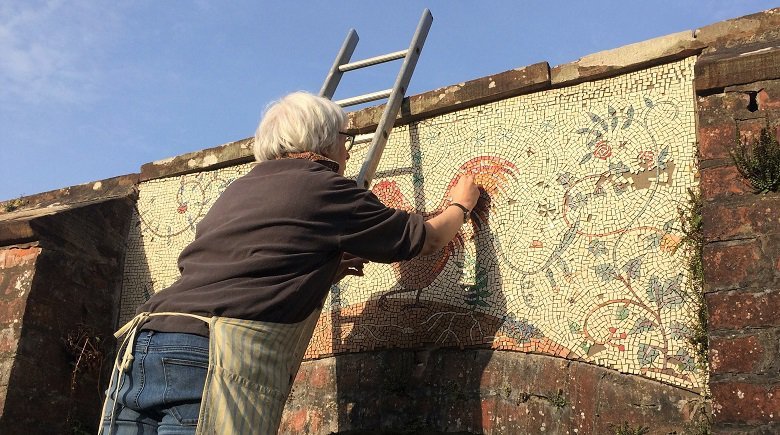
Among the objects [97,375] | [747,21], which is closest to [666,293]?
[747,21]

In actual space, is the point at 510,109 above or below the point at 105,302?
above

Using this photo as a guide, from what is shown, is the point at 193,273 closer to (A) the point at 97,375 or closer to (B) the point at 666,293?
(B) the point at 666,293

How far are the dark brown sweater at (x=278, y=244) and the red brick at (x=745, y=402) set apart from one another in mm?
1110

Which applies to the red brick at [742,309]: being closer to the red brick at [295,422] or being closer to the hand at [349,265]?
the hand at [349,265]

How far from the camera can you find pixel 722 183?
3.06m

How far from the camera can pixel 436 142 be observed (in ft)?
14.1

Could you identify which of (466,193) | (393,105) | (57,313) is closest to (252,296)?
(466,193)

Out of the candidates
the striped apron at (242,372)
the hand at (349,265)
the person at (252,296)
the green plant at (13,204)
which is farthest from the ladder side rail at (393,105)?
the green plant at (13,204)

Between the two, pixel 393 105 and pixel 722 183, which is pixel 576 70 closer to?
pixel 393 105

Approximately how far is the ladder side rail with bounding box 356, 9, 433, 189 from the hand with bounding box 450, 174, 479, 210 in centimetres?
40

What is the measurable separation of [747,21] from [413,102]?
161cm

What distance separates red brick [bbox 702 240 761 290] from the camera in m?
2.87

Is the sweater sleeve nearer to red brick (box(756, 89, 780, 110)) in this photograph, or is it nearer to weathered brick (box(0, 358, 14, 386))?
red brick (box(756, 89, 780, 110))

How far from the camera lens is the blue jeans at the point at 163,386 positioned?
8.66 feet
